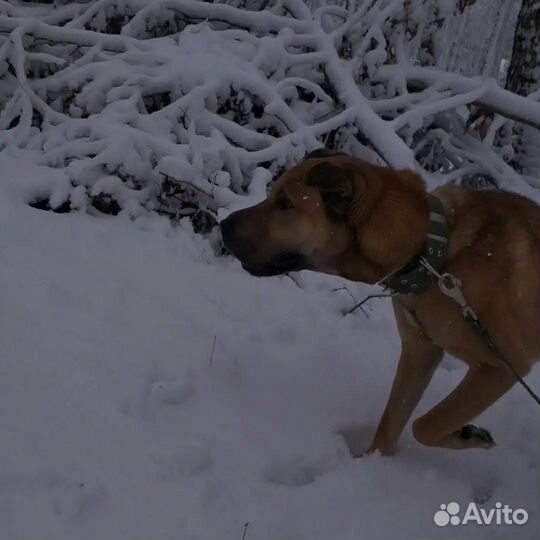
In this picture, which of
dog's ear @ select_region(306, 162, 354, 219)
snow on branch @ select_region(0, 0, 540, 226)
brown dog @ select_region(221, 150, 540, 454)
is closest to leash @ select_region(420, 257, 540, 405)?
brown dog @ select_region(221, 150, 540, 454)

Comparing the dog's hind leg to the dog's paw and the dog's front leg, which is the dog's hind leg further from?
the dog's front leg

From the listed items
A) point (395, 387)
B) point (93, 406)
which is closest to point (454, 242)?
point (395, 387)

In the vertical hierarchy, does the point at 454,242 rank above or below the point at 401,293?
above

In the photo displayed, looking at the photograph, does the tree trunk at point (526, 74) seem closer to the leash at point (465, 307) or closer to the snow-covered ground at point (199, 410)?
the snow-covered ground at point (199, 410)

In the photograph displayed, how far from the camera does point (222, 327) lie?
3.82 meters

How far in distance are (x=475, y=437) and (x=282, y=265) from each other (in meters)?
1.11

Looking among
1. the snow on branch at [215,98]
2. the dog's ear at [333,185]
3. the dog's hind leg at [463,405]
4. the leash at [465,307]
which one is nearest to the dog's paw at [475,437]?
the dog's hind leg at [463,405]

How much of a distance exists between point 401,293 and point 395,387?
1.80 feet

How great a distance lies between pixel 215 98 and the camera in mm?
5852

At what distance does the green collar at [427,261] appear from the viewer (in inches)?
107

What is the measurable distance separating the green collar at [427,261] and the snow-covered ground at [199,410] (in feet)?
2.52

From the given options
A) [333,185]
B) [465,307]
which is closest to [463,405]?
[465,307]

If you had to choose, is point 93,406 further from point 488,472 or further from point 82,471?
point 488,472

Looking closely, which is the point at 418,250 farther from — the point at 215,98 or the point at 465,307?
the point at 215,98
